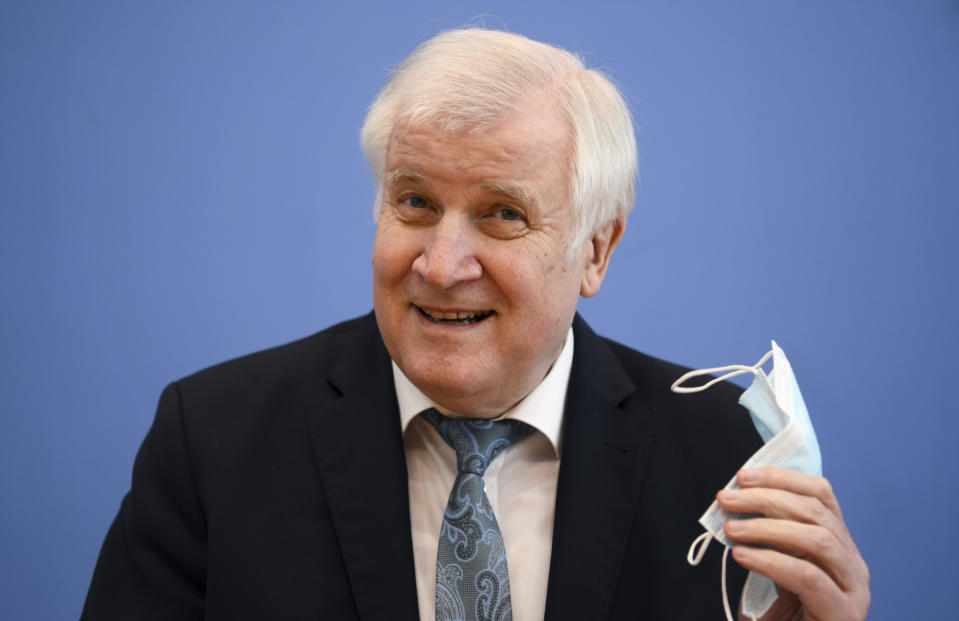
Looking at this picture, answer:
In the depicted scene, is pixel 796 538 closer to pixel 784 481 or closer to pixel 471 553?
pixel 784 481

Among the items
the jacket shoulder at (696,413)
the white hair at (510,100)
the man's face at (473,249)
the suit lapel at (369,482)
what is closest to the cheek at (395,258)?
the man's face at (473,249)

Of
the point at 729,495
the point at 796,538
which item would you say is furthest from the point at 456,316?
the point at 796,538

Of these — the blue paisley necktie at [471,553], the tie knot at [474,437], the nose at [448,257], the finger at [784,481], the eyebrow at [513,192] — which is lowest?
the blue paisley necktie at [471,553]

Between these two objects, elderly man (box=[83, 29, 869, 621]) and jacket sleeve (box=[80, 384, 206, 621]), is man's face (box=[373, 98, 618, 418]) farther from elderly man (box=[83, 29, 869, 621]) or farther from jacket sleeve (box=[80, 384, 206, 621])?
jacket sleeve (box=[80, 384, 206, 621])

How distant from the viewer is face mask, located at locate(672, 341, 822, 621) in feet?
4.24

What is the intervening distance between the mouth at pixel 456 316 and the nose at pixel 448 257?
58mm

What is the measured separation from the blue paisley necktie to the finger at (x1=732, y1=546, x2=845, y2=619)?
0.42 metres

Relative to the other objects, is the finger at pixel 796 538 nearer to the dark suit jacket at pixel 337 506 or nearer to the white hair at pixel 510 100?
the dark suit jacket at pixel 337 506

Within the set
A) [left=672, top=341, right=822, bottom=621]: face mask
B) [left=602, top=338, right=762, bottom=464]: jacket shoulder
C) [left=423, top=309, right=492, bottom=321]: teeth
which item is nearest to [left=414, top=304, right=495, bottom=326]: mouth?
[left=423, top=309, right=492, bottom=321]: teeth

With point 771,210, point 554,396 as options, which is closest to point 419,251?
point 554,396

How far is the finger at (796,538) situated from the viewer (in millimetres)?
1229

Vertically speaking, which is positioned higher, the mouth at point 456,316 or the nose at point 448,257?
the nose at point 448,257

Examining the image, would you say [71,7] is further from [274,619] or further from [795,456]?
[795,456]

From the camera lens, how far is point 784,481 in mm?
1254
